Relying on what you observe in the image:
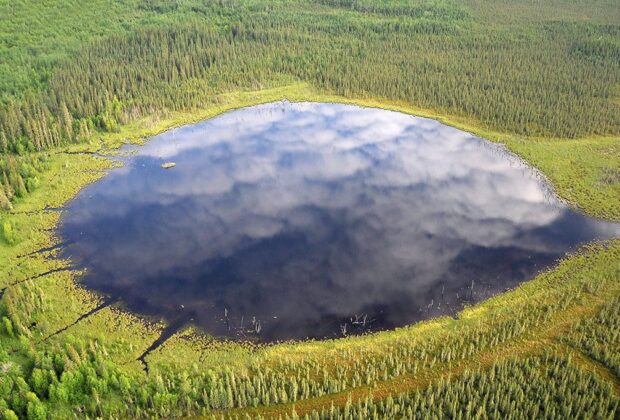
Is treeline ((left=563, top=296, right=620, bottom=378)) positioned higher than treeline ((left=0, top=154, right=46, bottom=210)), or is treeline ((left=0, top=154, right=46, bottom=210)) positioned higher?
treeline ((left=0, top=154, right=46, bottom=210))

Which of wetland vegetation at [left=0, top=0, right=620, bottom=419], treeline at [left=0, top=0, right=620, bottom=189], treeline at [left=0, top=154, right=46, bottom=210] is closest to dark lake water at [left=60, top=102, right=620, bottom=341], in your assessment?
wetland vegetation at [left=0, top=0, right=620, bottom=419]

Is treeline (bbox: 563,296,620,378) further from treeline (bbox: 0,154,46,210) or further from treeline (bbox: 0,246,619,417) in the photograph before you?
treeline (bbox: 0,154,46,210)

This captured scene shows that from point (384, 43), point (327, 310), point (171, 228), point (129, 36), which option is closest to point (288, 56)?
point (384, 43)

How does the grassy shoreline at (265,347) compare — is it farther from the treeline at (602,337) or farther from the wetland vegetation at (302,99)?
the treeline at (602,337)

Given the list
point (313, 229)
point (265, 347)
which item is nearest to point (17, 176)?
point (313, 229)

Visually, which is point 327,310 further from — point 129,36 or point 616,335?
point 129,36
